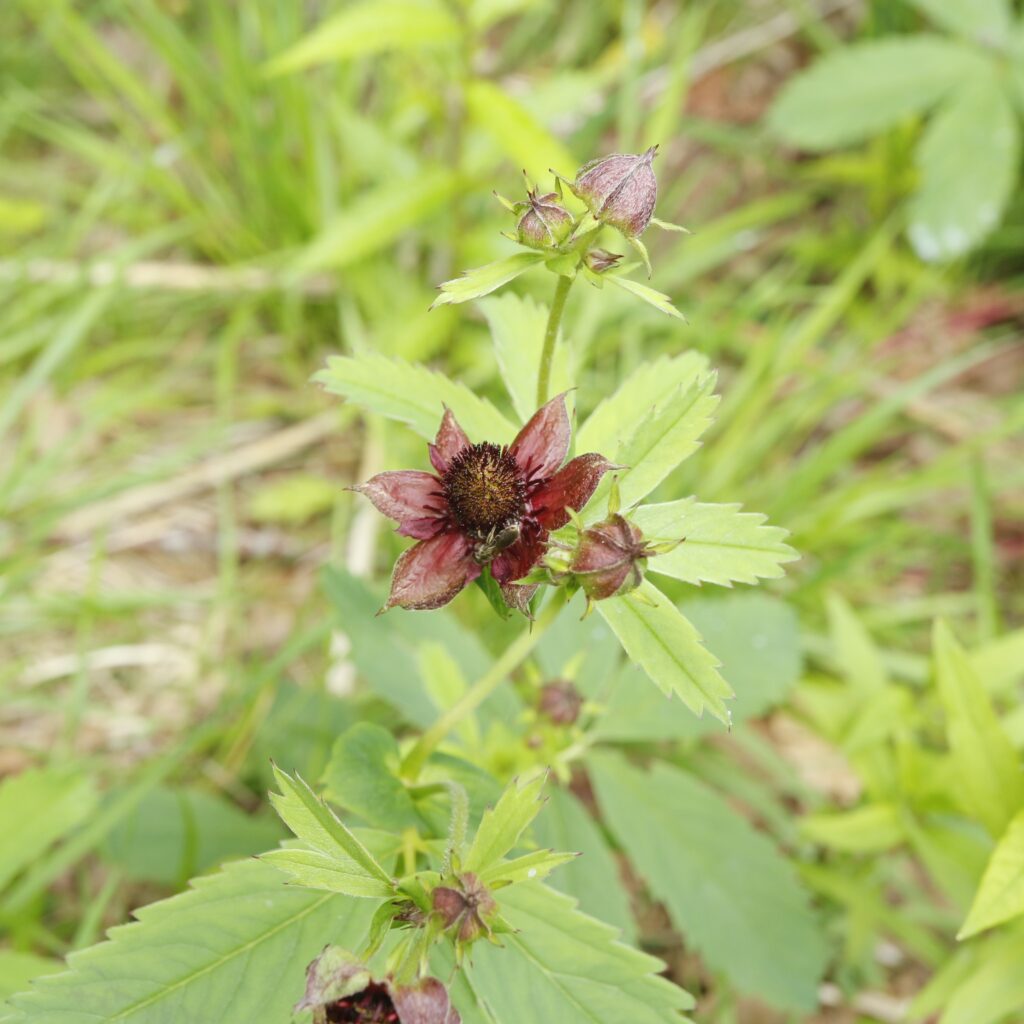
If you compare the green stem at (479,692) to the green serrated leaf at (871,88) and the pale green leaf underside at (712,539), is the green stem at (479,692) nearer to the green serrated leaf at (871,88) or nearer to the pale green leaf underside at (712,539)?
the pale green leaf underside at (712,539)

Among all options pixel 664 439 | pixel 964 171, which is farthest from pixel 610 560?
pixel 964 171

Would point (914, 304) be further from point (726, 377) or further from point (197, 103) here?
point (197, 103)

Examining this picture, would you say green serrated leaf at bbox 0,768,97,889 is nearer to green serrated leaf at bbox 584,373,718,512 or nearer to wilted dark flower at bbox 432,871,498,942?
wilted dark flower at bbox 432,871,498,942

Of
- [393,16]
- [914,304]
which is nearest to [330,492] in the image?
[393,16]

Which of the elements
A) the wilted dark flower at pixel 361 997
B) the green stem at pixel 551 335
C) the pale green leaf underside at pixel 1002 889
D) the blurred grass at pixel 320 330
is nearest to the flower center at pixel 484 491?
the green stem at pixel 551 335

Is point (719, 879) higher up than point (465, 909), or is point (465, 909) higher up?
point (719, 879)

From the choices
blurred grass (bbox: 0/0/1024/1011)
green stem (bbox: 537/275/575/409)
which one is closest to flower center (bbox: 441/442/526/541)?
green stem (bbox: 537/275/575/409)

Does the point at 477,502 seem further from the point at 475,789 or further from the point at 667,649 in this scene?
the point at 475,789
